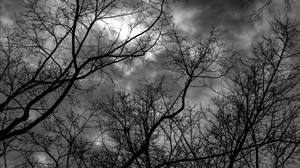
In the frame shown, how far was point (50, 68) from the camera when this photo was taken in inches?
291

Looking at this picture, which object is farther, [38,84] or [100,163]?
[100,163]

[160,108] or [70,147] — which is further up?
[160,108]

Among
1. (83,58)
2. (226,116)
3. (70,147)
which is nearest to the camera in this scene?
(83,58)

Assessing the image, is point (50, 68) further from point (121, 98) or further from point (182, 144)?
point (182, 144)

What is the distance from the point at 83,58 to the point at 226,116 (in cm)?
572

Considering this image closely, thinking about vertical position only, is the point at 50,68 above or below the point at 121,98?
below

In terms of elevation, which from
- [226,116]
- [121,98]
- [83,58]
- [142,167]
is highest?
[121,98]

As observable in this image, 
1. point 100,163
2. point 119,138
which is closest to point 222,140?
point 119,138

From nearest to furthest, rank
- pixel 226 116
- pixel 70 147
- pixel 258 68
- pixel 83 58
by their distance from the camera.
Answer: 1. pixel 83 58
2. pixel 258 68
3. pixel 226 116
4. pixel 70 147

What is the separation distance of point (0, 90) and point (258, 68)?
761 cm

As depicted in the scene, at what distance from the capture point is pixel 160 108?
422 inches

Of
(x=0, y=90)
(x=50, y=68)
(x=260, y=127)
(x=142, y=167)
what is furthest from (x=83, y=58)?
(x=260, y=127)

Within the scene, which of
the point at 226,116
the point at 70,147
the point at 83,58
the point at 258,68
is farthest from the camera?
the point at 70,147

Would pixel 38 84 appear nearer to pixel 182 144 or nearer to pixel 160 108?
pixel 160 108
